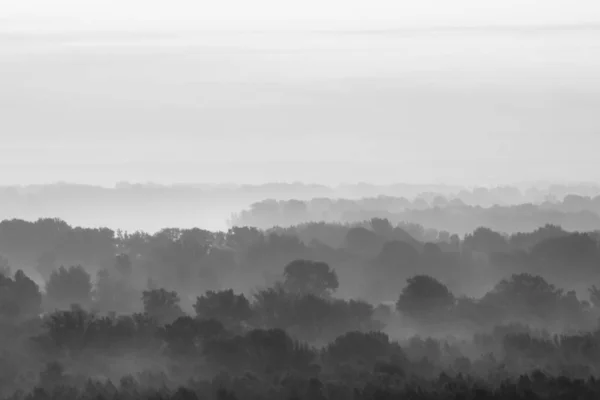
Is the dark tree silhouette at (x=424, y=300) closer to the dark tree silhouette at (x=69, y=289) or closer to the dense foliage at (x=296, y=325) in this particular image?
the dense foliage at (x=296, y=325)

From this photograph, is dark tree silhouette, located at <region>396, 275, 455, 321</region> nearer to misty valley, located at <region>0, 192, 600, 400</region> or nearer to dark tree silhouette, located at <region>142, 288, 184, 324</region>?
misty valley, located at <region>0, 192, 600, 400</region>

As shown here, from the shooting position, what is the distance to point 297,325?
105562 millimetres

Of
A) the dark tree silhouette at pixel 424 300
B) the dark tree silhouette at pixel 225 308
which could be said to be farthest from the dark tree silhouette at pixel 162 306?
the dark tree silhouette at pixel 424 300

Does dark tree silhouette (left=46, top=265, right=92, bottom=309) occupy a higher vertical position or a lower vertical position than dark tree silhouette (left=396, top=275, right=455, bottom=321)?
higher

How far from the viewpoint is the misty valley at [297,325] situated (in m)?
79.6

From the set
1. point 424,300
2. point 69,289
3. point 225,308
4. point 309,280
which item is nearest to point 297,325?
point 225,308

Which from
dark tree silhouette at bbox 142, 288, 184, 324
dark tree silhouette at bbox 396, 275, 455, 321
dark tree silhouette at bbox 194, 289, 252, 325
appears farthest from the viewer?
dark tree silhouette at bbox 396, 275, 455, 321

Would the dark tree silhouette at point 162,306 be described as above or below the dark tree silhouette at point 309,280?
below

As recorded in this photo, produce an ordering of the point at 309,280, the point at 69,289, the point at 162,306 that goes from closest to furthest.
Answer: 1. the point at 162,306
2. the point at 69,289
3. the point at 309,280

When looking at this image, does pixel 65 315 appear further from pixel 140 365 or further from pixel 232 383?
pixel 232 383

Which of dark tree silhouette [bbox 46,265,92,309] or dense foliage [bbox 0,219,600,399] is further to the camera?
dark tree silhouette [bbox 46,265,92,309]

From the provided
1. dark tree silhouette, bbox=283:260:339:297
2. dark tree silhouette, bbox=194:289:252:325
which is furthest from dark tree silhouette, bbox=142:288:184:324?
dark tree silhouette, bbox=283:260:339:297

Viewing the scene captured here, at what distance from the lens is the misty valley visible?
79562mm

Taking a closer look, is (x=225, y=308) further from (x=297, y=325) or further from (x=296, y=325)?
(x=297, y=325)
